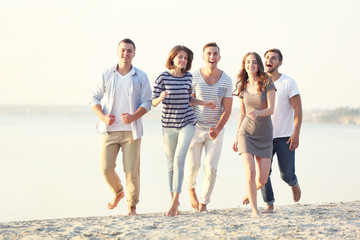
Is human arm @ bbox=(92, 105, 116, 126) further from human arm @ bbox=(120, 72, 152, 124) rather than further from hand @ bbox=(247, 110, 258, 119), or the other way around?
hand @ bbox=(247, 110, 258, 119)

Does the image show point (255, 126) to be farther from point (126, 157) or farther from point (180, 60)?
point (126, 157)

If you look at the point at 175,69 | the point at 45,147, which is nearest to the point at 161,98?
the point at 175,69

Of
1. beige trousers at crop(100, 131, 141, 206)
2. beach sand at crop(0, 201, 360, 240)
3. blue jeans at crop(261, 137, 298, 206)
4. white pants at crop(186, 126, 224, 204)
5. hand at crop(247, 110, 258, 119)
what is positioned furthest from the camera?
white pants at crop(186, 126, 224, 204)

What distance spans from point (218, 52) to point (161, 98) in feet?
3.33

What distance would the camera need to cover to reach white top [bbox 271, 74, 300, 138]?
234 inches

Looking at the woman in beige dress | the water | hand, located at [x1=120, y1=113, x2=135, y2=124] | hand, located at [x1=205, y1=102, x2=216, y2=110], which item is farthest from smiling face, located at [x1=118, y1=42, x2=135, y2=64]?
the water

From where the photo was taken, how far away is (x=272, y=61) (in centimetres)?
602

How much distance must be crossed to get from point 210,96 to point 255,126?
2.51 ft

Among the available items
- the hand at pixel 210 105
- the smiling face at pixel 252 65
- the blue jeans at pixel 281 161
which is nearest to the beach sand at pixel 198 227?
the blue jeans at pixel 281 161

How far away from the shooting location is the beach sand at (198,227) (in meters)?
4.76

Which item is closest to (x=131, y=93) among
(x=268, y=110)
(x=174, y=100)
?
(x=174, y=100)

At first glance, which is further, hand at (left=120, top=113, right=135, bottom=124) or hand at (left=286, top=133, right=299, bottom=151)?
hand at (left=286, top=133, right=299, bottom=151)

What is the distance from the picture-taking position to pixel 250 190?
5469 mm

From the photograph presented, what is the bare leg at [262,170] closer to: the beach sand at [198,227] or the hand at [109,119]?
the beach sand at [198,227]
